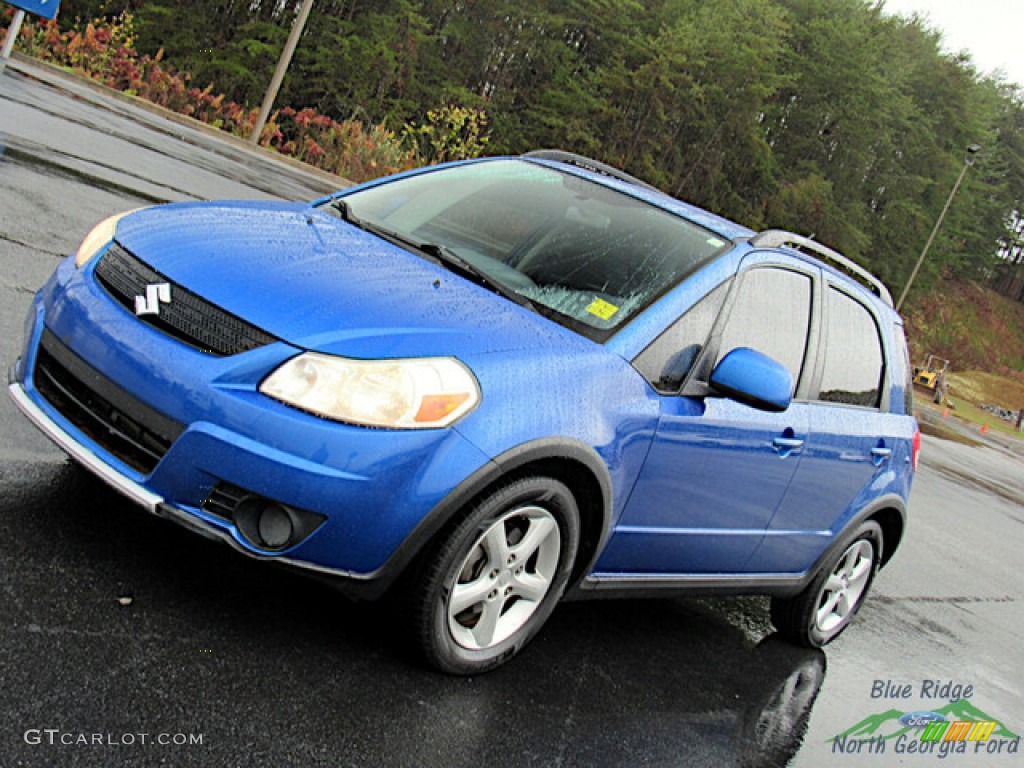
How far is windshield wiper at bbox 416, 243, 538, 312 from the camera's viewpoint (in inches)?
152

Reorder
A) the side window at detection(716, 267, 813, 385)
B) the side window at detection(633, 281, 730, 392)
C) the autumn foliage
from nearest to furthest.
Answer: the side window at detection(633, 281, 730, 392) → the side window at detection(716, 267, 813, 385) → the autumn foliage

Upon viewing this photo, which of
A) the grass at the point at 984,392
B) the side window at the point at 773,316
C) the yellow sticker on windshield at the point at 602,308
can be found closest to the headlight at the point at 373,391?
the yellow sticker on windshield at the point at 602,308

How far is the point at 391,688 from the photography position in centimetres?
336

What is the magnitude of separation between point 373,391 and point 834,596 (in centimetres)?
330

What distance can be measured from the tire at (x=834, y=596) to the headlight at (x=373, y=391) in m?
2.80

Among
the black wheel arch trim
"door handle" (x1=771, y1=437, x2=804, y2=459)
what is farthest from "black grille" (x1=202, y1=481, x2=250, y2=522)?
"door handle" (x1=771, y1=437, x2=804, y2=459)

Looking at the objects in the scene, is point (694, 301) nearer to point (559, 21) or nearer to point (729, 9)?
point (559, 21)

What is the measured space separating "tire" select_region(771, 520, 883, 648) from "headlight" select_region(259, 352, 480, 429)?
2797 millimetres

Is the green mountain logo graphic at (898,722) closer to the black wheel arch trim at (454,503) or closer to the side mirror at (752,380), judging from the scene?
the side mirror at (752,380)

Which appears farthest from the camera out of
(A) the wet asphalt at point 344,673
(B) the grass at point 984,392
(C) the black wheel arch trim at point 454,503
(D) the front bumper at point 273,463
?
(B) the grass at point 984,392

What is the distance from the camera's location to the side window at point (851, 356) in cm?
485

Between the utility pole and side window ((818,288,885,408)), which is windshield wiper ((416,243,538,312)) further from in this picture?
the utility pole

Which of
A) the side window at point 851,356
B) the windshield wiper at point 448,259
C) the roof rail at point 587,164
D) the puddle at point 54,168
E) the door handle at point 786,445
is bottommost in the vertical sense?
the puddle at point 54,168

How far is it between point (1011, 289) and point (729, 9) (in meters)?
63.0
